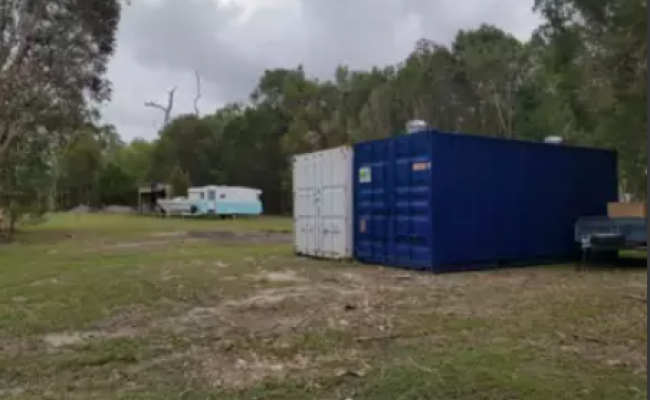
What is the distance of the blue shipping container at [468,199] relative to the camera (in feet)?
39.3

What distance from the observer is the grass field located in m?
4.43

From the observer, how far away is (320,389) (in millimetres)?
4379

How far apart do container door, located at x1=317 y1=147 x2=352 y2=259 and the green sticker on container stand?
32 centimetres

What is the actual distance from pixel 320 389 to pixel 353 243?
9749mm

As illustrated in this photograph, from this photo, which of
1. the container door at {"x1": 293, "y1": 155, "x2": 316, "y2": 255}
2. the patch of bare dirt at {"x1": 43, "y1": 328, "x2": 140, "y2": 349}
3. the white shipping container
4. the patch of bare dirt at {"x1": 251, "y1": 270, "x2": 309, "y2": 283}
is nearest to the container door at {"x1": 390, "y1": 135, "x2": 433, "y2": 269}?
the white shipping container

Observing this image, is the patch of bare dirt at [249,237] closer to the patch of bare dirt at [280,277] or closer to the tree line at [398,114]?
the tree line at [398,114]

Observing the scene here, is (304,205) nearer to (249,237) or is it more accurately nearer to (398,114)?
(249,237)

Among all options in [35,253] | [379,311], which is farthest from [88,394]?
[35,253]

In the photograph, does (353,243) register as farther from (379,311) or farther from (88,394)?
(88,394)

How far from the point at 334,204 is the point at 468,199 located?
321 cm

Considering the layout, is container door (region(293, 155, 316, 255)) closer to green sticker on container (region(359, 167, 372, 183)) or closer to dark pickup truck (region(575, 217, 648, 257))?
A: green sticker on container (region(359, 167, 372, 183))

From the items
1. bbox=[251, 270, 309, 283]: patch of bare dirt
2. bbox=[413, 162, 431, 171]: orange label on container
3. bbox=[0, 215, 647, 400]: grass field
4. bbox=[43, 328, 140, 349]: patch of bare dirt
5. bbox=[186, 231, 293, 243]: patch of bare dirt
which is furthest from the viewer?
bbox=[186, 231, 293, 243]: patch of bare dirt

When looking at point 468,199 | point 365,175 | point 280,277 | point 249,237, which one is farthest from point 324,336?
point 249,237

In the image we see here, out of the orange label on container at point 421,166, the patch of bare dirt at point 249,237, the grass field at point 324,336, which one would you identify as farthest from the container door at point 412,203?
the patch of bare dirt at point 249,237
